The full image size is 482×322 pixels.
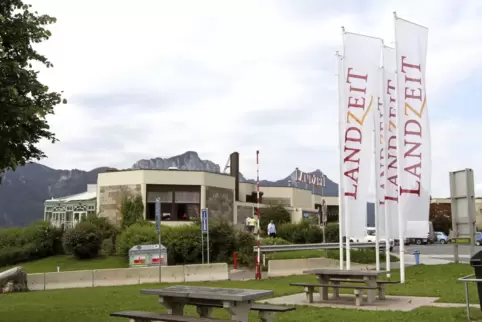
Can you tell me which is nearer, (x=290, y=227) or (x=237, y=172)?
(x=290, y=227)

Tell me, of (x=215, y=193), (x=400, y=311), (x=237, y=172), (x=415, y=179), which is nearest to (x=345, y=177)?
(x=415, y=179)

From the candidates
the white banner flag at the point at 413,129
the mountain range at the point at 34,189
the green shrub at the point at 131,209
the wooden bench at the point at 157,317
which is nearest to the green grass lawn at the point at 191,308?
the white banner flag at the point at 413,129

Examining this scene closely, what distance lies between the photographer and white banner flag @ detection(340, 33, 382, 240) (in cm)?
1966

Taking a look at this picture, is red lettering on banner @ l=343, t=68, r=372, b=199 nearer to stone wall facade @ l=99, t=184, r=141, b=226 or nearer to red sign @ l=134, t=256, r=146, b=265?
red sign @ l=134, t=256, r=146, b=265

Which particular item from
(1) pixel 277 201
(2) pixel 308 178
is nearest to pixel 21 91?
(1) pixel 277 201

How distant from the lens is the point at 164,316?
801 centimetres

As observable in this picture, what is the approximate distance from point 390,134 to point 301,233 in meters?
18.4

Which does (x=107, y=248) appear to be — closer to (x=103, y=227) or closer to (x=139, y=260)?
(x=103, y=227)

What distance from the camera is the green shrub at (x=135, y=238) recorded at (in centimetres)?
2885

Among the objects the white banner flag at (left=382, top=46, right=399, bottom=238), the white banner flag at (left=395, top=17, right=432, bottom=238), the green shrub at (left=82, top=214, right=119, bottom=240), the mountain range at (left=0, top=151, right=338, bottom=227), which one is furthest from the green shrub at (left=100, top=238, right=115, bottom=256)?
the mountain range at (left=0, top=151, right=338, bottom=227)

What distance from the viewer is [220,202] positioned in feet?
141

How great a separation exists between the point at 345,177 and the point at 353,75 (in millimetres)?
3548

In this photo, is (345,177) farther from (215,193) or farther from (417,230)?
(215,193)

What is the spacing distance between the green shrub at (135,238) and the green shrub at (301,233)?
10.7 m
